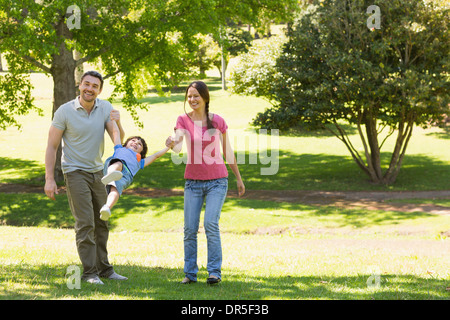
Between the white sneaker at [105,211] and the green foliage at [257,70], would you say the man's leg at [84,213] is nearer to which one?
the white sneaker at [105,211]

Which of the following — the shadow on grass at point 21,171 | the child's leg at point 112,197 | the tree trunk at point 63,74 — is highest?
the tree trunk at point 63,74

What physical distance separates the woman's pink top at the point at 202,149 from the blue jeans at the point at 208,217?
0.31 feet

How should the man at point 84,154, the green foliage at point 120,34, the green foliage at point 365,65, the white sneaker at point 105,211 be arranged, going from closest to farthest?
the white sneaker at point 105,211 → the man at point 84,154 → the green foliage at point 120,34 → the green foliage at point 365,65

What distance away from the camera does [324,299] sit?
5098 millimetres

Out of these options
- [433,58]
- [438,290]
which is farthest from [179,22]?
[438,290]

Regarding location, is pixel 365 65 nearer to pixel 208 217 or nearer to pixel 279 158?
pixel 279 158

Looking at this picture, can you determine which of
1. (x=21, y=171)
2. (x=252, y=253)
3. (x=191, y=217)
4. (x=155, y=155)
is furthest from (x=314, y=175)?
(x=155, y=155)

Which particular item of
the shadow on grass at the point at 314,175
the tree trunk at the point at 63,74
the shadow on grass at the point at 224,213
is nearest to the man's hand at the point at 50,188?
the shadow on grass at the point at 224,213

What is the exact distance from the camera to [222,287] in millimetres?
5625

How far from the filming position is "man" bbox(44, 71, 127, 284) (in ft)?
18.5

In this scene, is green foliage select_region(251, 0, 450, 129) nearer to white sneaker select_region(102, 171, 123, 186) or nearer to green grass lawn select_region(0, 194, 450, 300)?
green grass lawn select_region(0, 194, 450, 300)

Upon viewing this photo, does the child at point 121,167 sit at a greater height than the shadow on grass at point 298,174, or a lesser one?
greater

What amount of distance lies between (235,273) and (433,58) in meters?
13.8

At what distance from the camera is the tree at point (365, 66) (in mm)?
17281
